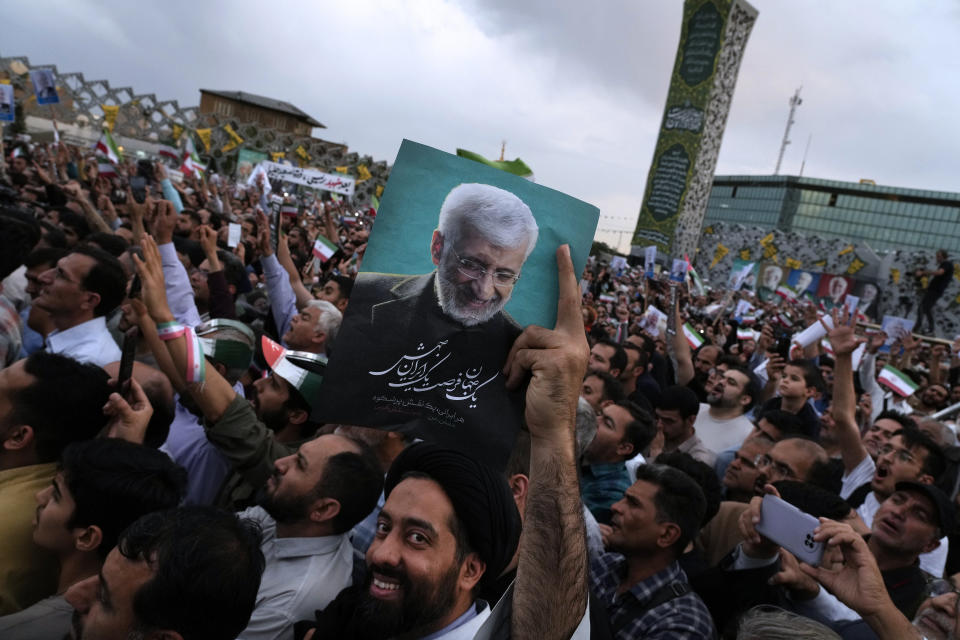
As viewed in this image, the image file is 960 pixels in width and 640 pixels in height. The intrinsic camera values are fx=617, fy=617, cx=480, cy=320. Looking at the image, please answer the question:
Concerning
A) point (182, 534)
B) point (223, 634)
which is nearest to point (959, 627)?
point (223, 634)

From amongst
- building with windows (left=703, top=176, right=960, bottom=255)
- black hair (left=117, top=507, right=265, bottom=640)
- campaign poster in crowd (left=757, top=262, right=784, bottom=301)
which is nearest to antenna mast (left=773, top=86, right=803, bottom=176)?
building with windows (left=703, top=176, right=960, bottom=255)

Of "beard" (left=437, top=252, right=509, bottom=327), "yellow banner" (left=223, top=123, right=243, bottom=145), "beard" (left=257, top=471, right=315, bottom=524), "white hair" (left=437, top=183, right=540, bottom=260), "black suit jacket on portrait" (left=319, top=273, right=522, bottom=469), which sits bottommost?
"beard" (left=257, top=471, right=315, bottom=524)

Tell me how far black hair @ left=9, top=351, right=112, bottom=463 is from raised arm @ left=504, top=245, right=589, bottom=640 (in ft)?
6.08

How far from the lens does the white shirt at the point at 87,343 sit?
10.8 ft

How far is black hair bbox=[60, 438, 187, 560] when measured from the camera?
1.87 m

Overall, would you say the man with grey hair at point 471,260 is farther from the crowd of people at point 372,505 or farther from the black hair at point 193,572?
the black hair at point 193,572

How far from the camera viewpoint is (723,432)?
16.9 ft

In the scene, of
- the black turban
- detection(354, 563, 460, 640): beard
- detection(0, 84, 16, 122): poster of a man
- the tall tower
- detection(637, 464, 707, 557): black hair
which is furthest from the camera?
the tall tower

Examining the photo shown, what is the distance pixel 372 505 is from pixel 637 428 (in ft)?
6.45

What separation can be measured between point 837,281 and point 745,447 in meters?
20.0

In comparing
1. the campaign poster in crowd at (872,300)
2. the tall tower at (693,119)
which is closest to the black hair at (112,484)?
the tall tower at (693,119)

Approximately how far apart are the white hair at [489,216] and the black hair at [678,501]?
1.66m

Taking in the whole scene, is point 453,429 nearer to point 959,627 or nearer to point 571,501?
point 571,501

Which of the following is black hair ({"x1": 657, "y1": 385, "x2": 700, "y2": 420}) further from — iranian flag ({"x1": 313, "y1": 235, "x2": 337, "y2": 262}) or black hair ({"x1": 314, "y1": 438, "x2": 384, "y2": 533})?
iranian flag ({"x1": 313, "y1": 235, "x2": 337, "y2": 262})
